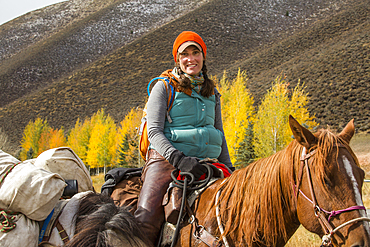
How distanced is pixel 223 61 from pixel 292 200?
5687 cm

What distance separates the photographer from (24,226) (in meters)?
1.54

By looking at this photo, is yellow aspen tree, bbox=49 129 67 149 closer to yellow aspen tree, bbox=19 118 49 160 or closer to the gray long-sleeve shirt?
yellow aspen tree, bbox=19 118 49 160

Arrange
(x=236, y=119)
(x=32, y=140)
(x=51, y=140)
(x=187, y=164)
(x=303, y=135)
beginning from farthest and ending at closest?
(x=32, y=140)
(x=51, y=140)
(x=236, y=119)
(x=187, y=164)
(x=303, y=135)

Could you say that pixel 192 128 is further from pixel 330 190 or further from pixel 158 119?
pixel 330 190

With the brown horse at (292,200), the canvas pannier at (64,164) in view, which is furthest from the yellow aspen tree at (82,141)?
the brown horse at (292,200)

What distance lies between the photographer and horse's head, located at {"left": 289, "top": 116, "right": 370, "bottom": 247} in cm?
131

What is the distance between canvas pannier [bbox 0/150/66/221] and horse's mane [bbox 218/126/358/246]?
3.65ft

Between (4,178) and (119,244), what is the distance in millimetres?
799

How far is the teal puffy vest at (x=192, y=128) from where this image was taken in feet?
7.31

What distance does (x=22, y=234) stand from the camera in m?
1.51

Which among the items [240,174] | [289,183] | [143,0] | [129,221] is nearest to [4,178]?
[129,221]

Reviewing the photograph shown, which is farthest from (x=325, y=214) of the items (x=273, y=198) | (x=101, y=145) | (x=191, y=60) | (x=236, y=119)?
(x=101, y=145)

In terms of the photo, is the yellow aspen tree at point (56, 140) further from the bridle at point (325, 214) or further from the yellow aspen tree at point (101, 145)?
the bridle at point (325, 214)

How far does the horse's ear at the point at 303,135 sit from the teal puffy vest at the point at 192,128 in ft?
2.88
